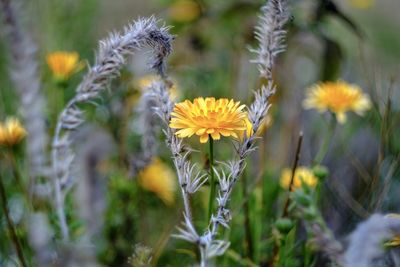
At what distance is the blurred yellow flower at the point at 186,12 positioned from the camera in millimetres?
1381

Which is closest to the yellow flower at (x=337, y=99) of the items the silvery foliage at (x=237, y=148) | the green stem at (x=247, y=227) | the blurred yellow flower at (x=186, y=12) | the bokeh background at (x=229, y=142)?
the bokeh background at (x=229, y=142)

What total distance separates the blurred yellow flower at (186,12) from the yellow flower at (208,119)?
0.69 meters

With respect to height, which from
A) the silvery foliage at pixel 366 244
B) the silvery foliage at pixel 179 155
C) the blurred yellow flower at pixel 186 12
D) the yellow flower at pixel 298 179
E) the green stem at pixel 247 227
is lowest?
the green stem at pixel 247 227

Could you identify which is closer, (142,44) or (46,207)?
(142,44)

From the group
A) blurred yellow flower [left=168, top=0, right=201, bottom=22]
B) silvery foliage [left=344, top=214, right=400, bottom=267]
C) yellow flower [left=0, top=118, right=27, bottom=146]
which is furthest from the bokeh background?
silvery foliage [left=344, top=214, right=400, bottom=267]

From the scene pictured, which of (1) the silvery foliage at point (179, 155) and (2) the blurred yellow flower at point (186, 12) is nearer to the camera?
(1) the silvery foliage at point (179, 155)

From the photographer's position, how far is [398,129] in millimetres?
1425

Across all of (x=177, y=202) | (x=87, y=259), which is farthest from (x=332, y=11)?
(x=87, y=259)

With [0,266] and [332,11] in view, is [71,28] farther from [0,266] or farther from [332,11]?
[0,266]

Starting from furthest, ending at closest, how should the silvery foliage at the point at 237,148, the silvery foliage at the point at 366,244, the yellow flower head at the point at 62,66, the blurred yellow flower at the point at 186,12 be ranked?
1. the blurred yellow flower at the point at 186,12
2. the yellow flower head at the point at 62,66
3. the silvery foliage at the point at 237,148
4. the silvery foliage at the point at 366,244

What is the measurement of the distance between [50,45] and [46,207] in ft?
2.53

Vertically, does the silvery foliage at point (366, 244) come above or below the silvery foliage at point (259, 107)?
below

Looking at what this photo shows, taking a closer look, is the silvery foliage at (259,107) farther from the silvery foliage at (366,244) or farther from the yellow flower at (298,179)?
the yellow flower at (298,179)

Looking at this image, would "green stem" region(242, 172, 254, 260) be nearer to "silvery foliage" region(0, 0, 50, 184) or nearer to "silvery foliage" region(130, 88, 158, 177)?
"silvery foliage" region(130, 88, 158, 177)
